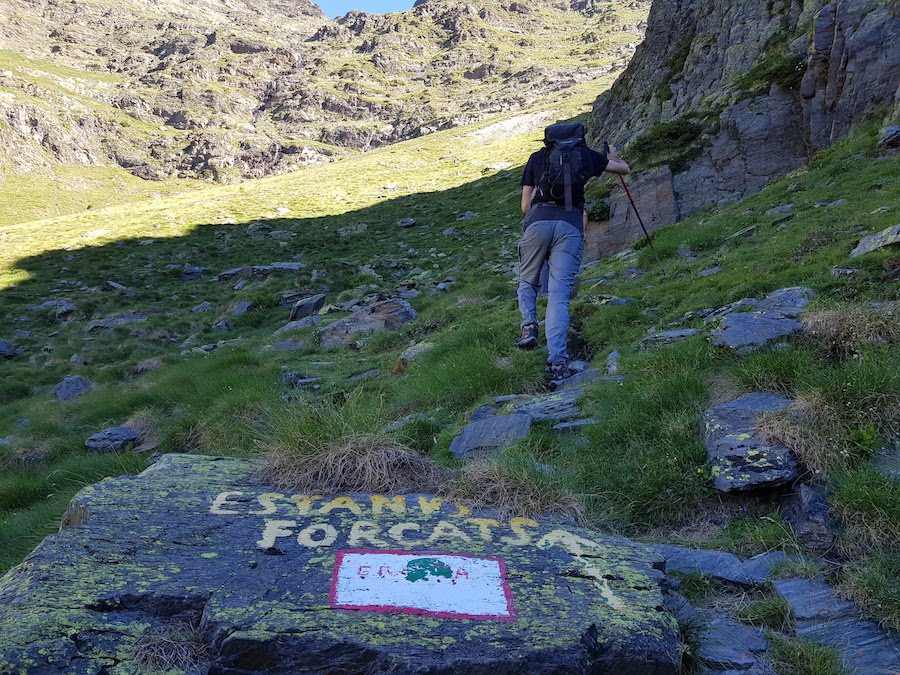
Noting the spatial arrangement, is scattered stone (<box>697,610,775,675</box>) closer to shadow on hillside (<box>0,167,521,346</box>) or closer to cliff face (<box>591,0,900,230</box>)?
cliff face (<box>591,0,900,230</box>)

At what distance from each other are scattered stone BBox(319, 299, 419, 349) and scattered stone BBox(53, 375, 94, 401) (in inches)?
206

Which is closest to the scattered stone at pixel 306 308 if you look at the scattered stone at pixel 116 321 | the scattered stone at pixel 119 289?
the scattered stone at pixel 116 321

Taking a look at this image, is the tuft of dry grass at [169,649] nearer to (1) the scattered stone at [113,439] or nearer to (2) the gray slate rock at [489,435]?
(2) the gray slate rock at [489,435]

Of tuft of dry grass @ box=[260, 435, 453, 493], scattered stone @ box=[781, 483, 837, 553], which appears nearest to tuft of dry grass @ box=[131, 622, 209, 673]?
tuft of dry grass @ box=[260, 435, 453, 493]

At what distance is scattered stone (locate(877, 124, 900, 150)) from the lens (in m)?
11.7

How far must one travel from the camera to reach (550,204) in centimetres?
718

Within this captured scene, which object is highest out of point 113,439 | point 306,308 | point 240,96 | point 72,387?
point 240,96

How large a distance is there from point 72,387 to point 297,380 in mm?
6840

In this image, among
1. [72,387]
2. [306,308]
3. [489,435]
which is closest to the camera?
[489,435]

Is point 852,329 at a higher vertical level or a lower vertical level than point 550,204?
lower

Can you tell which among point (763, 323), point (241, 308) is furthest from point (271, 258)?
point (763, 323)

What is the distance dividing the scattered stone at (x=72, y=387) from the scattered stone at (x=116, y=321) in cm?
535

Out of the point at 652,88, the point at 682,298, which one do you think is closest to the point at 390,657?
the point at 682,298

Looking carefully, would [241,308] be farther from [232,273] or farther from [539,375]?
[539,375]
